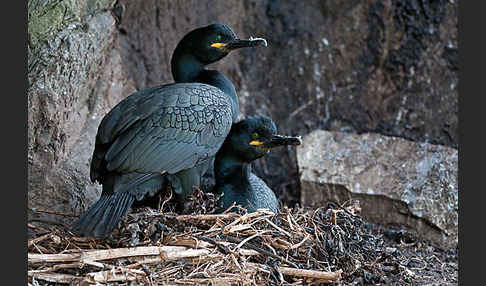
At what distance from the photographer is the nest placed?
3.14m

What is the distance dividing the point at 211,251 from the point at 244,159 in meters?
0.95

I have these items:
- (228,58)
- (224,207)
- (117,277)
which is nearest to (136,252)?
(117,277)

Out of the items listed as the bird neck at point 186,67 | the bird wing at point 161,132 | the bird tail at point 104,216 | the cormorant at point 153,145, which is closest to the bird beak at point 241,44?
the bird neck at point 186,67

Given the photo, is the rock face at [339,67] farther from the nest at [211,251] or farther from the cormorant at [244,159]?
the nest at [211,251]

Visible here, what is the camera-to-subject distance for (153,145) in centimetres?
354

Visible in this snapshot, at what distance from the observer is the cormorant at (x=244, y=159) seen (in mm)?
4035

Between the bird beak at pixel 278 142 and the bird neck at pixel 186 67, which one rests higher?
the bird neck at pixel 186 67

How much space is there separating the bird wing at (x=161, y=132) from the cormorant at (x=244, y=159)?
0.29 m

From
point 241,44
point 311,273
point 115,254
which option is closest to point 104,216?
point 115,254

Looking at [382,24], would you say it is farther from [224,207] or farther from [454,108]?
[224,207]

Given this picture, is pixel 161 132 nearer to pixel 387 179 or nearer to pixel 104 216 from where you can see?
pixel 104 216

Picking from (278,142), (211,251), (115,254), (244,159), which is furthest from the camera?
(244,159)

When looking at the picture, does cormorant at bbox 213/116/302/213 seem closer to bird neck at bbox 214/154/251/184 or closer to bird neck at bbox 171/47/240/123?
bird neck at bbox 214/154/251/184

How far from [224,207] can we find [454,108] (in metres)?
2.81
